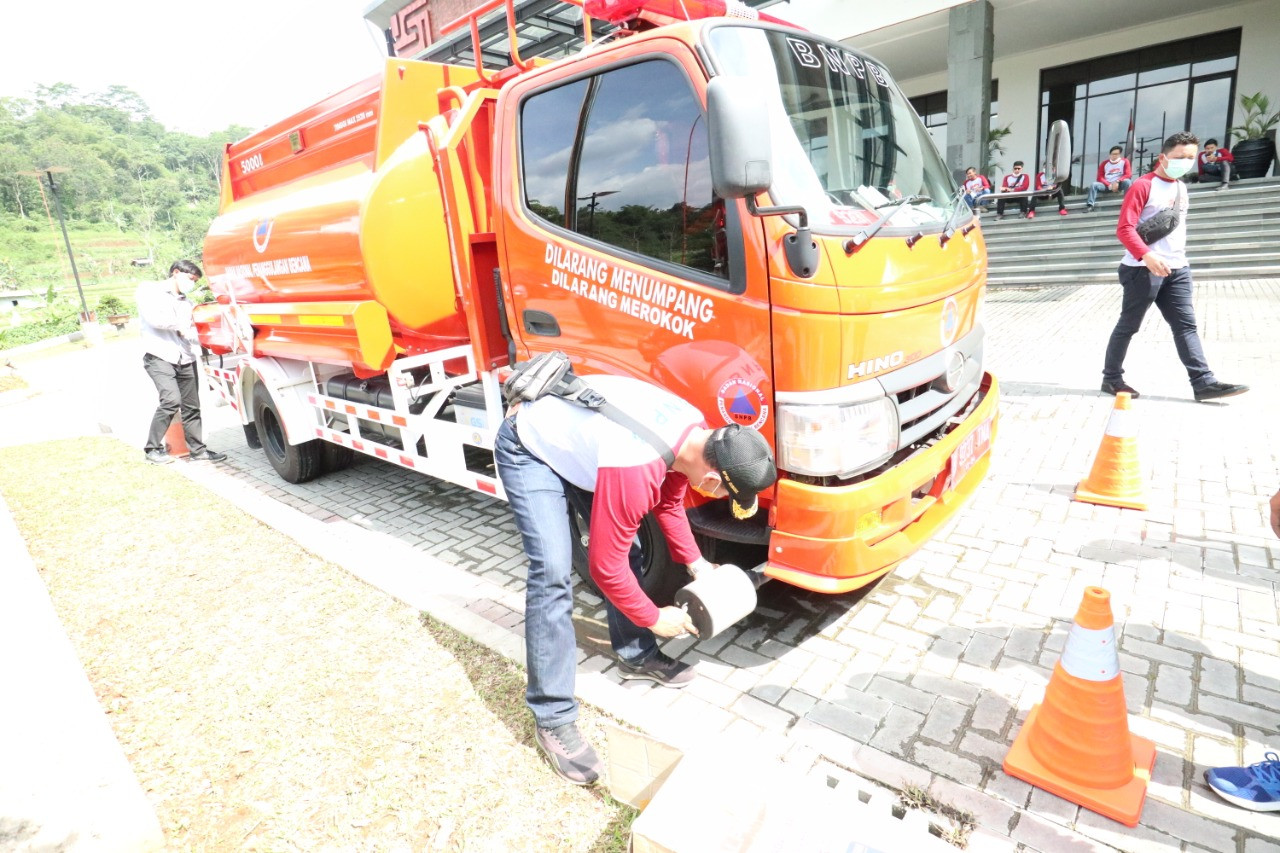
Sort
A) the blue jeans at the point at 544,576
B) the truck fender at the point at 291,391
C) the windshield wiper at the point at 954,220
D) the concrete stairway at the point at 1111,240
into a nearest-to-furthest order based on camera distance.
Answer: the blue jeans at the point at 544,576 → the windshield wiper at the point at 954,220 → the truck fender at the point at 291,391 → the concrete stairway at the point at 1111,240

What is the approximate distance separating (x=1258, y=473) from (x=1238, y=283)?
8.71 meters

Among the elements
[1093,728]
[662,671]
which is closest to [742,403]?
[662,671]

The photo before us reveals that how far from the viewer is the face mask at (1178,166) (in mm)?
4992

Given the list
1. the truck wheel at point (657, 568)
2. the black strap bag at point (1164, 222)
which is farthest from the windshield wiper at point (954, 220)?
the black strap bag at point (1164, 222)

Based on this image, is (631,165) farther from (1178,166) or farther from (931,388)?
(1178,166)

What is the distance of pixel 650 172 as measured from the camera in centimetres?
276

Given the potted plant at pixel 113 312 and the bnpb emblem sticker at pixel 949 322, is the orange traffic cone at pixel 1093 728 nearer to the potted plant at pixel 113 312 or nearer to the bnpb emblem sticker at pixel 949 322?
the bnpb emblem sticker at pixel 949 322

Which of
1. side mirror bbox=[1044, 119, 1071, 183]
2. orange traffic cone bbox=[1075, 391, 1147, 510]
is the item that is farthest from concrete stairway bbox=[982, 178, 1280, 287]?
side mirror bbox=[1044, 119, 1071, 183]

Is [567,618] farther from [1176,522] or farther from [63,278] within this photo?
[63,278]

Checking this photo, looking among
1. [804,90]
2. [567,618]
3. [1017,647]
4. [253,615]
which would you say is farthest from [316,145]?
[1017,647]

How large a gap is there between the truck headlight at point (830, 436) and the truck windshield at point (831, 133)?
2.17ft

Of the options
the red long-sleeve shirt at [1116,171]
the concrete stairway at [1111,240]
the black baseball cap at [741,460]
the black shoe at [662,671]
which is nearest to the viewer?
the black baseball cap at [741,460]

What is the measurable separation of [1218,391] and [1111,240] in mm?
9235

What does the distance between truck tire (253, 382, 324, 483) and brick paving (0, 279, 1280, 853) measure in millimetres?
285
